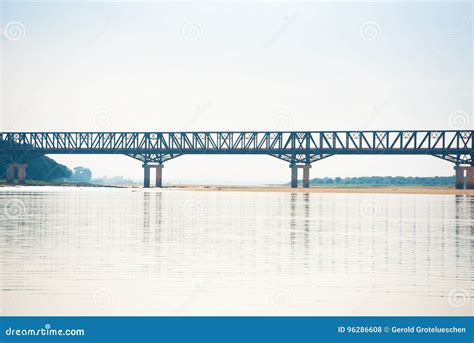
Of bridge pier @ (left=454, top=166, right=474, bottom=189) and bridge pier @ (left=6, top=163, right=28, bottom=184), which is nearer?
bridge pier @ (left=454, top=166, right=474, bottom=189)

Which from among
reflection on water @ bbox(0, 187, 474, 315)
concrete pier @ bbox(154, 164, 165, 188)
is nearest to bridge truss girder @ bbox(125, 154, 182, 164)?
concrete pier @ bbox(154, 164, 165, 188)

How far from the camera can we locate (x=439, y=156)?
10919cm

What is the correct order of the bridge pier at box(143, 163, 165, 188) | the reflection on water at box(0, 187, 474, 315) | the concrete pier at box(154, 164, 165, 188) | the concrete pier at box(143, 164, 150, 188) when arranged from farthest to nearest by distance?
1. the concrete pier at box(154, 164, 165, 188)
2. the bridge pier at box(143, 163, 165, 188)
3. the concrete pier at box(143, 164, 150, 188)
4. the reflection on water at box(0, 187, 474, 315)

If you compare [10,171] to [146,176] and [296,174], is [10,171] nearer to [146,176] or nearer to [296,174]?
[146,176]

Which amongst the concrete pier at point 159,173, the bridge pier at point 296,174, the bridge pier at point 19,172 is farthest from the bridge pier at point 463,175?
the bridge pier at point 19,172

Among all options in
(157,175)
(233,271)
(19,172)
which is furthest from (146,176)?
(233,271)

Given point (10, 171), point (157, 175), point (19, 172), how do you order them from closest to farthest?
point (157, 175)
point (19, 172)
point (10, 171)

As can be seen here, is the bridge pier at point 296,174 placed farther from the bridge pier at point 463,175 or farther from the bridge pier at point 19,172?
the bridge pier at point 19,172

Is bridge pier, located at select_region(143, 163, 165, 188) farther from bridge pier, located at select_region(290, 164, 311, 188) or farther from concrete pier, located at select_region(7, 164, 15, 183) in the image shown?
concrete pier, located at select_region(7, 164, 15, 183)

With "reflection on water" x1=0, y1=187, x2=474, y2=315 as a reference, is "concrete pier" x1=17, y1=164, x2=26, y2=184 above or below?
above

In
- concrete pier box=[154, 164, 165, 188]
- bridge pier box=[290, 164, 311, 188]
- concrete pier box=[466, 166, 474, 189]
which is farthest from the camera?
concrete pier box=[154, 164, 165, 188]
